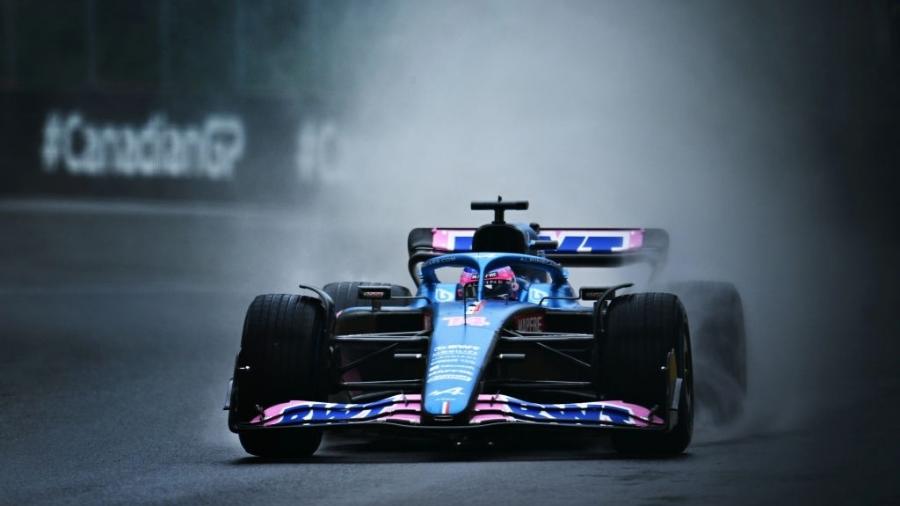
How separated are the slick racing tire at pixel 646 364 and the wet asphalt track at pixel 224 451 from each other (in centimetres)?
22

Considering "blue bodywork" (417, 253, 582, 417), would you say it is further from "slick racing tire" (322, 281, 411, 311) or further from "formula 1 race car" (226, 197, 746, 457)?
"slick racing tire" (322, 281, 411, 311)

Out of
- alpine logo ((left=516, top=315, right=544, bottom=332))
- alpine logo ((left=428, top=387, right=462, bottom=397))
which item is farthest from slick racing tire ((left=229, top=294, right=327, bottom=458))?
alpine logo ((left=516, top=315, right=544, bottom=332))

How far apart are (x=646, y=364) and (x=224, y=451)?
271 centimetres

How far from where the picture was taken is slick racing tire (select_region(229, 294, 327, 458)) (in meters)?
10.6

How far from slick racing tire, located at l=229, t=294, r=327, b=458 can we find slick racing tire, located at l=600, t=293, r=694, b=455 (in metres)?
1.75

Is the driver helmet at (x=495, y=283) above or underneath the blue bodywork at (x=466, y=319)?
above

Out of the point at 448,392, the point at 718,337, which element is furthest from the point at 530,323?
the point at 718,337

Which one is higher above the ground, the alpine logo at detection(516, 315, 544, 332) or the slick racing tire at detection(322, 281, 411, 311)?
the alpine logo at detection(516, 315, 544, 332)

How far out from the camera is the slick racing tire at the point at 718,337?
43.0 feet

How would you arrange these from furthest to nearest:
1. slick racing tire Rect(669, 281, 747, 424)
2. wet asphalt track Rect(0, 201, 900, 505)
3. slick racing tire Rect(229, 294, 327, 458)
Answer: slick racing tire Rect(669, 281, 747, 424) → slick racing tire Rect(229, 294, 327, 458) → wet asphalt track Rect(0, 201, 900, 505)

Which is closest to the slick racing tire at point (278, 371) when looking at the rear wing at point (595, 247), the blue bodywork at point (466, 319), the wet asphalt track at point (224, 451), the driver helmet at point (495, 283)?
the wet asphalt track at point (224, 451)

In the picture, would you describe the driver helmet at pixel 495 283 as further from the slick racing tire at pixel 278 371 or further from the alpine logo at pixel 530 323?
the slick racing tire at pixel 278 371

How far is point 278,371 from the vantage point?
1068cm

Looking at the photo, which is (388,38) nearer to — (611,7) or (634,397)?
(611,7)
